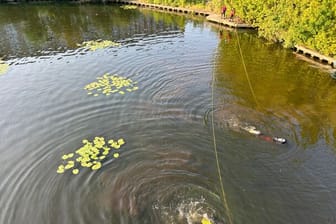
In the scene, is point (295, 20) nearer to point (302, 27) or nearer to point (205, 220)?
point (302, 27)

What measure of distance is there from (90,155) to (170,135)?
9.79 ft

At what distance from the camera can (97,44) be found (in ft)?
67.8

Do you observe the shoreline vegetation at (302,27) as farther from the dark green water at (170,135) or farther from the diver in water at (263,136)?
the diver in water at (263,136)

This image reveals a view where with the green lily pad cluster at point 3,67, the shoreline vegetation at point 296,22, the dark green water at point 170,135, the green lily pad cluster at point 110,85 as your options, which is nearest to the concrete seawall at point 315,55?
the shoreline vegetation at point 296,22

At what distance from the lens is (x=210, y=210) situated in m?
7.33

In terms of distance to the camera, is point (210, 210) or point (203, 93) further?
point (203, 93)

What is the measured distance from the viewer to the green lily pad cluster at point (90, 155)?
8906 millimetres

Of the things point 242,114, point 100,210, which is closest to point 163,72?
point 242,114

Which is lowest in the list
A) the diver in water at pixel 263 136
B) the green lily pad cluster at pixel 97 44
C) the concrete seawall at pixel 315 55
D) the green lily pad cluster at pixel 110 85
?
the green lily pad cluster at pixel 110 85

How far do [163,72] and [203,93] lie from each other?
334 centimetres

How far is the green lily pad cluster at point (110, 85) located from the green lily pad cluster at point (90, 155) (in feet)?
12.5

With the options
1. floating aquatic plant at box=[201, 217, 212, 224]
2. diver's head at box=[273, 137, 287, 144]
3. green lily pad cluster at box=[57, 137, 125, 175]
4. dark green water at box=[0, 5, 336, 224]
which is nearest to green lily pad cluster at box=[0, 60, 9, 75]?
dark green water at box=[0, 5, 336, 224]

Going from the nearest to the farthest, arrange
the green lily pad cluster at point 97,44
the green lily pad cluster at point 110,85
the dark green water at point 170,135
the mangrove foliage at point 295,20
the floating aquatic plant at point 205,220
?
the floating aquatic plant at point 205,220, the dark green water at point 170,135, the green lily pad cluster at point 110,85, the mangrove foliage at point 295,20, the green lily pad cluster at point 97,44

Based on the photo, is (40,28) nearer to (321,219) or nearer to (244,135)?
(244,135)
